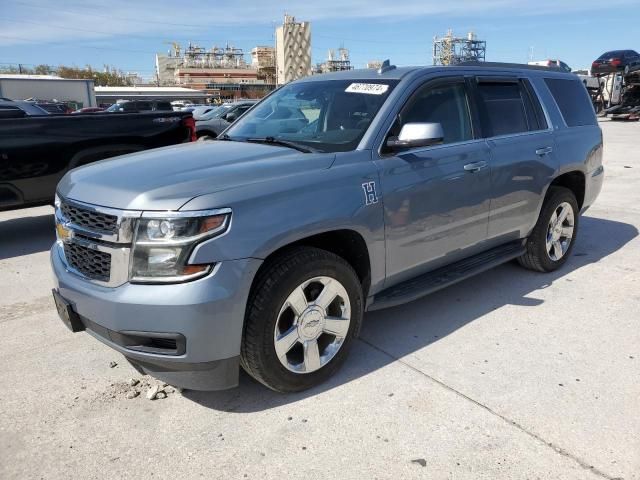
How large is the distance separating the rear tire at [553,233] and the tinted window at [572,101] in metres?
0.74

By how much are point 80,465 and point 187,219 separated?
1.28m

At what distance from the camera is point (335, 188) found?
122 inches

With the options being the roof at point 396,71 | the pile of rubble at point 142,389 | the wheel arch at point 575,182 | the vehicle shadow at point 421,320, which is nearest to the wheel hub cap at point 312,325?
the vehicle shadow at point 421,320

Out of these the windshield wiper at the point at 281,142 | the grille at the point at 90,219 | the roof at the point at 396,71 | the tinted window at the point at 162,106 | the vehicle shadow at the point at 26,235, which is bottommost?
the vehicle shadow at the point at 26,235

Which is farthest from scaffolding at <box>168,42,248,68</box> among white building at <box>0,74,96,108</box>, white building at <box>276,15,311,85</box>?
white building at <box>0,74,96,108</box>

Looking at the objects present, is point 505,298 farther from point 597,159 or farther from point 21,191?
point 21,191

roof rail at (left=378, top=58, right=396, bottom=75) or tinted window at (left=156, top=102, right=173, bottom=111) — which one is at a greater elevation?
tinted window at (left=156, top=102, right=173, bottom=111)

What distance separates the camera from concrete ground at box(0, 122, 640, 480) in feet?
8.48

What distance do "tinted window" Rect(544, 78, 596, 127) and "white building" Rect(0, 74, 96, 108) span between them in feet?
158

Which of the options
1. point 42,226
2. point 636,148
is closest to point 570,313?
point 42,226

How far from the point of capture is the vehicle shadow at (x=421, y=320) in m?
3.18

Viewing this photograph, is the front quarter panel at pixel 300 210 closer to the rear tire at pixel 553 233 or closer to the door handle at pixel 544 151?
the door handle at pixel 544 151

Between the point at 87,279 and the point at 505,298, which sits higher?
the point at 87,279

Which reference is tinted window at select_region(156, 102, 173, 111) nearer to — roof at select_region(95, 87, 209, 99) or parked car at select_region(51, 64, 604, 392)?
parked car at select_region(51, 64, 604, 392)
